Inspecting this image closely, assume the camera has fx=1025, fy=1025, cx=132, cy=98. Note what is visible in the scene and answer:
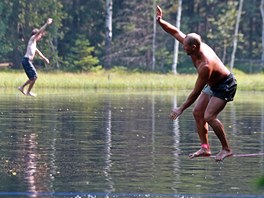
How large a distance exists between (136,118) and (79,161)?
10.8m

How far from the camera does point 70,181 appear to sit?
13969 mm

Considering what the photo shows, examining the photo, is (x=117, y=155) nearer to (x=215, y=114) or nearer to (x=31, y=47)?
(x=215, y=114)

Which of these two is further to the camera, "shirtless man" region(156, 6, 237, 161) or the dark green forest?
the dark green forest

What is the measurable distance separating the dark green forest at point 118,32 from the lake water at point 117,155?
3478 cm

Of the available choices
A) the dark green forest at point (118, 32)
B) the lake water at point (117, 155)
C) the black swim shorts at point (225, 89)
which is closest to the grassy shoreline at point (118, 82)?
the dark green forest at point (118, 32)

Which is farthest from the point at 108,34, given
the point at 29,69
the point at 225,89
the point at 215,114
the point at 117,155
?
the point at 215,114

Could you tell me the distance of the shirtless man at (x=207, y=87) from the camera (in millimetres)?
13555

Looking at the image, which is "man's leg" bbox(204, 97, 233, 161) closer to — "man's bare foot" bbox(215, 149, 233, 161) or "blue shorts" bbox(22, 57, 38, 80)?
"man's bare foot" bbox(215, 149, 233, 161)

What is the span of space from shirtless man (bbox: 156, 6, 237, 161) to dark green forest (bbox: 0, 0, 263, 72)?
49669 mm

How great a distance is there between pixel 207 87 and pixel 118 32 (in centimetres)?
5982

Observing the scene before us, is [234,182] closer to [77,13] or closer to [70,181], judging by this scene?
[70,181]

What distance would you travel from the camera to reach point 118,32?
243 feet

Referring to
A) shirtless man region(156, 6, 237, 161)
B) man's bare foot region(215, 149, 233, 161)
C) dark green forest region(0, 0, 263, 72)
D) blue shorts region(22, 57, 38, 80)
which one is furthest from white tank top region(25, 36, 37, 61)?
dark green forest region(0, 0, 263, 72)

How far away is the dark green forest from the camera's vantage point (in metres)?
A: 65.3
